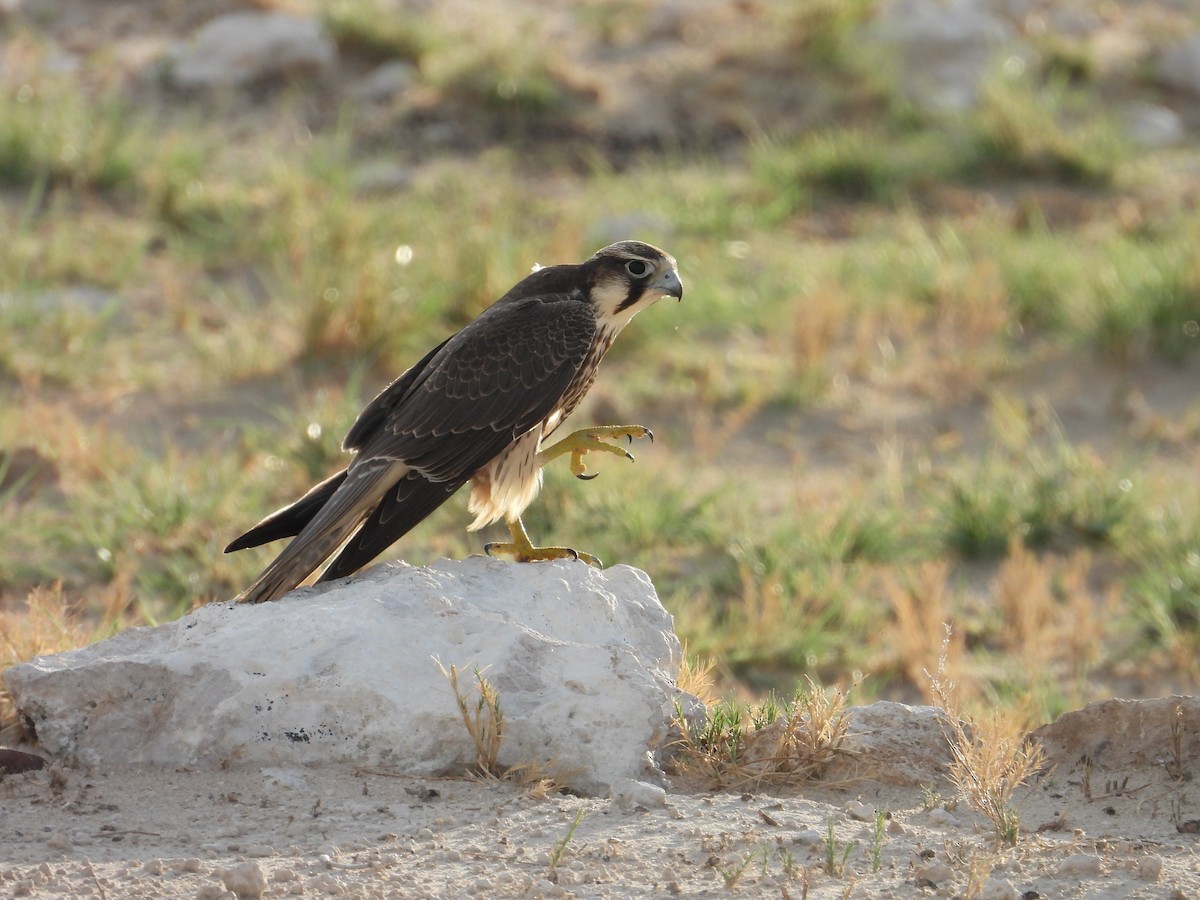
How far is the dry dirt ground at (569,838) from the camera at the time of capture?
3.06m

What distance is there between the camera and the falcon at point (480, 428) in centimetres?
407

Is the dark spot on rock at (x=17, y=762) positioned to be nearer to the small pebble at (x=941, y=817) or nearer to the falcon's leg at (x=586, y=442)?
the falcon's leg at (x=586, y=442)

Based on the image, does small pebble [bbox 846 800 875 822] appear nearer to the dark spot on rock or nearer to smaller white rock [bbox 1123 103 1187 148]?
the dark spot on rock

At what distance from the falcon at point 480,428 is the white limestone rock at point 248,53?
7.84 m

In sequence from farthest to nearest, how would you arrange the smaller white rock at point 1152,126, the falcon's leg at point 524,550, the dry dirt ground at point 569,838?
the smaller white rock at point 1152,126, the falcon's leg at point 524,550, the dry dirt ground at point 569,838

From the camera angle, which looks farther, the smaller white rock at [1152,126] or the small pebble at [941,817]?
the smaller white rock at [1152,126]

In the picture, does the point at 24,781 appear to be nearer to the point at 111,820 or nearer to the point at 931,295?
the point at 111,820

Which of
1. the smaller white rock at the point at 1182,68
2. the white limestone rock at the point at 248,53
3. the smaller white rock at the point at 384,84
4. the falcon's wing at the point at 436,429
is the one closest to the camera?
the falcon's wing at the point at 436,429

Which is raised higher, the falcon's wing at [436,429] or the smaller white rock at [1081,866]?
the falcon's wing at [436,429]

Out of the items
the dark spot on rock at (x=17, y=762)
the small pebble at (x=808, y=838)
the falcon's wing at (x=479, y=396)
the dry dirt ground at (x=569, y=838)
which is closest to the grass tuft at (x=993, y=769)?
the dry dirt ground at (x=569, y=838)

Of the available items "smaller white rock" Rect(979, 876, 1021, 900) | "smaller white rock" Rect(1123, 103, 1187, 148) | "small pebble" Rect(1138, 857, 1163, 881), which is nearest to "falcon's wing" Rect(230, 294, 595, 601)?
"smaller white rock" Rect(979, 876, 1021, 900)

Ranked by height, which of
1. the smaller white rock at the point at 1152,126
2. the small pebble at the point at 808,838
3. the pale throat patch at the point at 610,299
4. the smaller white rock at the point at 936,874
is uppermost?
the pale throat patch at the point at 610,299

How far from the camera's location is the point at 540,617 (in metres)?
3.88

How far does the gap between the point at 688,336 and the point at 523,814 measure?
548 cm
